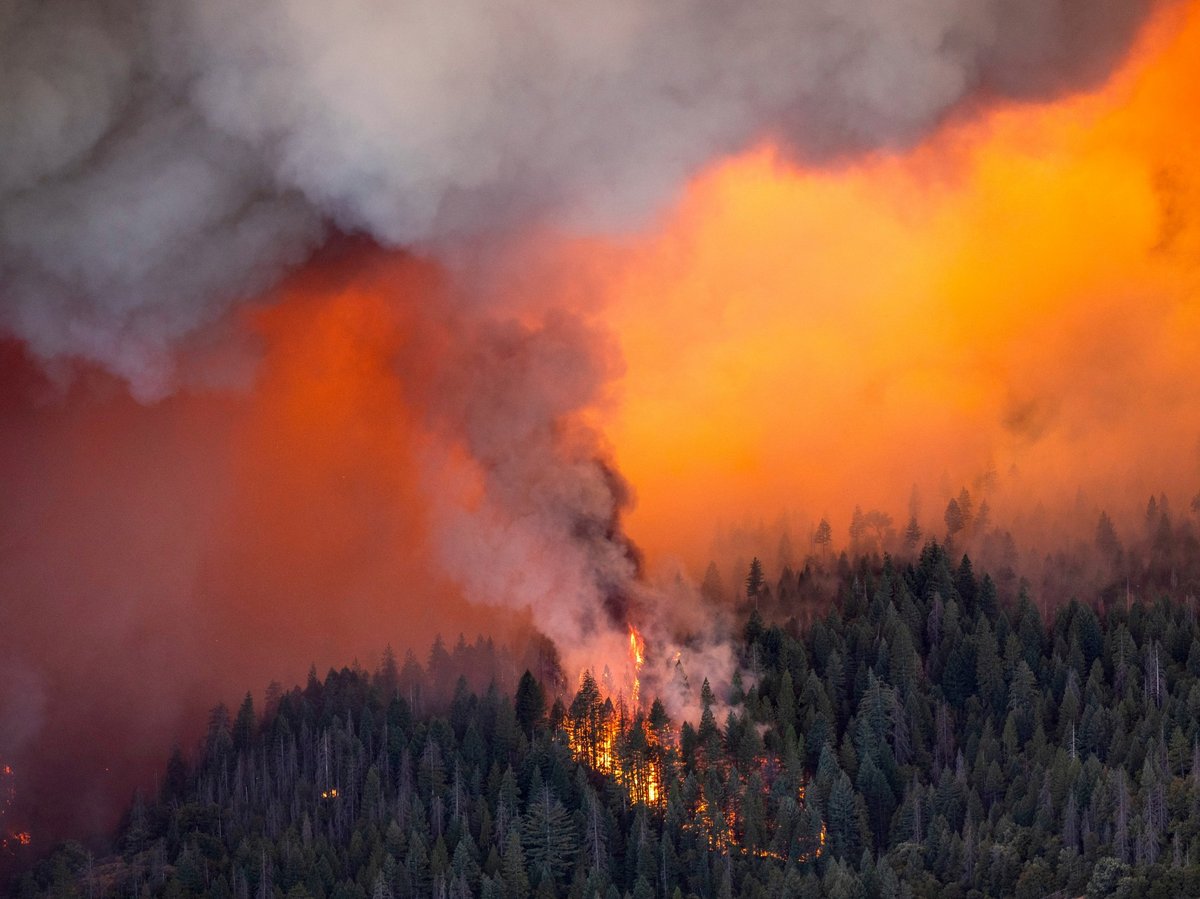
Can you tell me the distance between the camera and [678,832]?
65.1 m

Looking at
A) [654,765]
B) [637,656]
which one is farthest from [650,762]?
[637,656]

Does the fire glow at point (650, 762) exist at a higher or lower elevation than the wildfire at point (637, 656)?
lower

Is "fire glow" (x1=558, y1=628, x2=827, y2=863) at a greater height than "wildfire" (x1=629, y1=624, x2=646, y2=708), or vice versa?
"wildfire" (x1=629, y1=624, x2=646, y2=708)

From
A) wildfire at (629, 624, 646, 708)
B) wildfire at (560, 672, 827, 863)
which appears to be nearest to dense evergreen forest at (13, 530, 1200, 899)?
wildfire at (560, 672, 827, 863)

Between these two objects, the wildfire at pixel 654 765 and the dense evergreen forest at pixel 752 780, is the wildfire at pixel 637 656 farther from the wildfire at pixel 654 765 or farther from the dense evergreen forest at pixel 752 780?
the dense evergreen forest at pixel 752 780

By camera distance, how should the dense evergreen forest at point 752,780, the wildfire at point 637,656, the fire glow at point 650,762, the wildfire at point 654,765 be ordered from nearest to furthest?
the dense evergreen forest at point 752,780
the wildfire at point 654,765
the fire glow at point 650,762
the wildfire at point 637,656

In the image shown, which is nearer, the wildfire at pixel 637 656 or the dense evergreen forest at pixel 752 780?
the dense evergreen forest at pixel 752 780

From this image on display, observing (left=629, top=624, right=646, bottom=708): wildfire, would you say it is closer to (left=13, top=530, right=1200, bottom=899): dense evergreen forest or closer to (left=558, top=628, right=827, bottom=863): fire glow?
(left=558, top=628, right=827, bottom=863): fire glow

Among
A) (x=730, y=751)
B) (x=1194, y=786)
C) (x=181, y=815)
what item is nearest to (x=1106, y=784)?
(x=1194, y=786)

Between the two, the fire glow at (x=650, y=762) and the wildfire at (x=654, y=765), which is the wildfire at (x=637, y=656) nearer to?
the wildfire at (x=654, y=765)

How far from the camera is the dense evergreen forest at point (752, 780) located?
204ft

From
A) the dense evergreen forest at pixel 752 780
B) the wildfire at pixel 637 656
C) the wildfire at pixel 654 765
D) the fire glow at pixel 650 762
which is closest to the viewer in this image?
the dense evergreen forest at pixel 752 780

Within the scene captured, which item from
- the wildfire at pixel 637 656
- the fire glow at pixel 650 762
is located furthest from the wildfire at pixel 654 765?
the wildfire at pixel 637 656

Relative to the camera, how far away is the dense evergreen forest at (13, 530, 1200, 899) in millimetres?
62125
